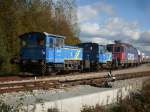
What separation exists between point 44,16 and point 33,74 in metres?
15.7

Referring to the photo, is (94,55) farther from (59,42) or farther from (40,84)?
(40,84)

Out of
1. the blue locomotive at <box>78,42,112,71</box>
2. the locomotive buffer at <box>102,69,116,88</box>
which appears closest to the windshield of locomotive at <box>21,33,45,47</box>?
the locomotive buffer at <box>102,69,116,88</box>

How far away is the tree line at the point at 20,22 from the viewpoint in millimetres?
31641

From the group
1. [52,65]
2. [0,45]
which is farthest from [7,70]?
[52,65]

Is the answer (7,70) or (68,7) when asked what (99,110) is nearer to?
(7,70)

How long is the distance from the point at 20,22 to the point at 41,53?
977 cm

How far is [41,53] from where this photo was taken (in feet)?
84.9

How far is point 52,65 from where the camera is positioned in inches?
1043

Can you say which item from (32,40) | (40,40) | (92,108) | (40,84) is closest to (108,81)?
(40,84)

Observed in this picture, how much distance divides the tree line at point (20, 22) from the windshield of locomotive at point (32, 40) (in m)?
2.12

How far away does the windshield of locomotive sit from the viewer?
26281 millimetres

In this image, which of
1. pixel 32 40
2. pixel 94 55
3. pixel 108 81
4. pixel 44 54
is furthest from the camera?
pixel 94 55

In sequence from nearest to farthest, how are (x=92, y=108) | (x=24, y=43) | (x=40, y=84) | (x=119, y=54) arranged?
(x=92, y=108) < (x=40, y=84) < (x=24, y=43) < (x=119, y=54)

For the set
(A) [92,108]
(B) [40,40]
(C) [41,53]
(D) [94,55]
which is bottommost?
(A) [92,108]
